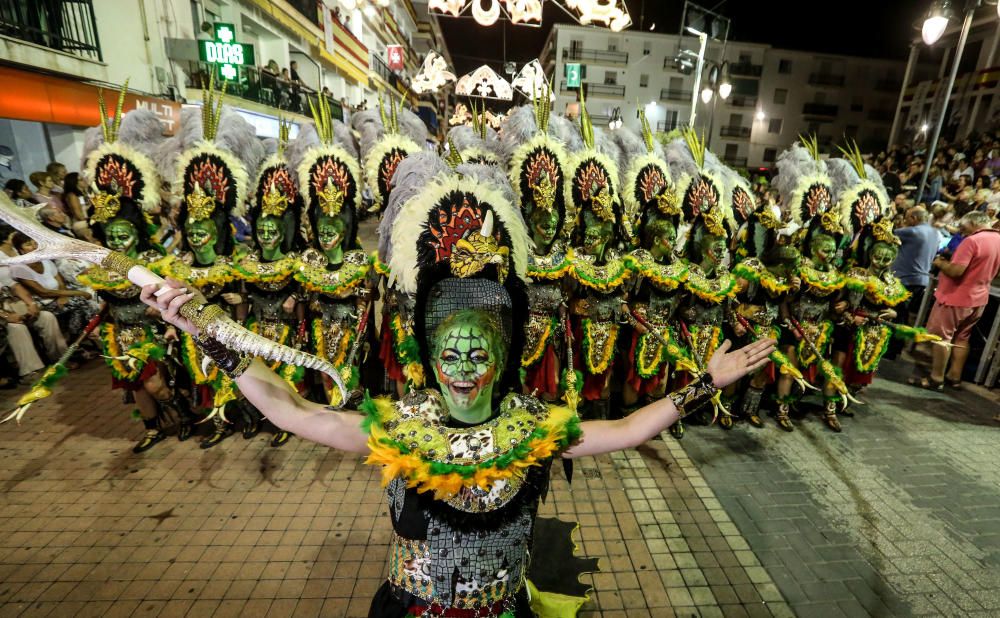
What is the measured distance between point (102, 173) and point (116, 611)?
137 inches

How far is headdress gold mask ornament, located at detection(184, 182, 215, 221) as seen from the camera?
13.9ft

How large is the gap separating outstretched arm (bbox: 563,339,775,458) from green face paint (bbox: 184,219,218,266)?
3983 mm

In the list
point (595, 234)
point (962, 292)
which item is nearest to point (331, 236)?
point (595, 234)

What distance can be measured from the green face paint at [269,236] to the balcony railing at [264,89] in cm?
937

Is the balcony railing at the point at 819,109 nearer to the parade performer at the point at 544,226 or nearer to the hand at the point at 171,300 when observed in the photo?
the parade performer at the point at 544,226

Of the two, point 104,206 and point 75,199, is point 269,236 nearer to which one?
point 104,206

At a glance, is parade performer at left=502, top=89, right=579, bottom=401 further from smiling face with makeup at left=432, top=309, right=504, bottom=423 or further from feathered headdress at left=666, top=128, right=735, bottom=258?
smiling face with makeup at left=432, top=309, right=504, bottom=423

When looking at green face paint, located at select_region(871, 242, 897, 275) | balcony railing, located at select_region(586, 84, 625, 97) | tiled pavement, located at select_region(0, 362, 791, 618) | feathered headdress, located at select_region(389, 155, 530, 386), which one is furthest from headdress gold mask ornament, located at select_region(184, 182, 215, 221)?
balcony railing, located at select_region(586, 84, 625, 97)

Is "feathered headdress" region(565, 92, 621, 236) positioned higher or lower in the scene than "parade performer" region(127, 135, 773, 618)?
higher

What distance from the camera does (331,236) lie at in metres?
4.66

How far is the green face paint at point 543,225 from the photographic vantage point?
15.4 ft

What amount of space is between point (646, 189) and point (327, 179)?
3.24 meters

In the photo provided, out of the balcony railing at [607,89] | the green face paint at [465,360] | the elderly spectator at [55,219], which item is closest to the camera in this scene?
the green face paint at [465,360]

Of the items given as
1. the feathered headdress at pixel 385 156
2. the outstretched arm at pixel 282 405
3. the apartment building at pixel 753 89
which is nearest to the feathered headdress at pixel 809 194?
the feathered headdress at pixel 385 156
